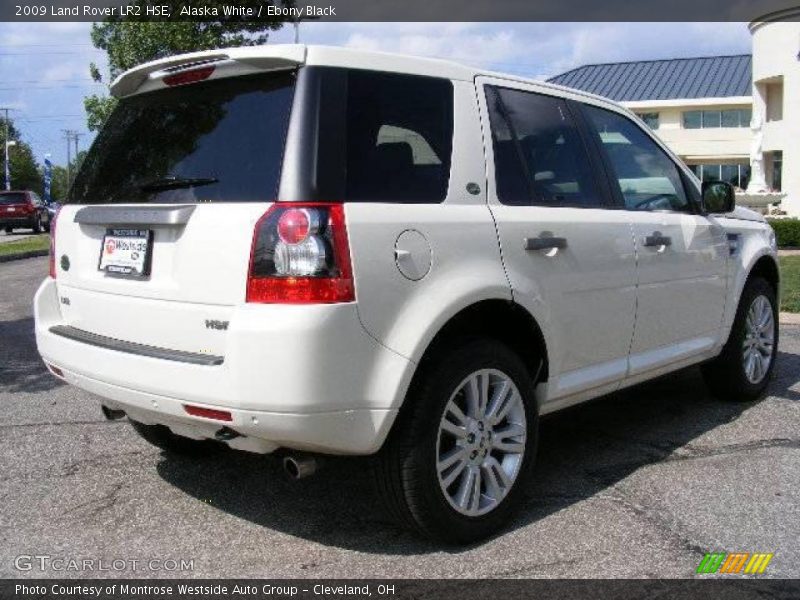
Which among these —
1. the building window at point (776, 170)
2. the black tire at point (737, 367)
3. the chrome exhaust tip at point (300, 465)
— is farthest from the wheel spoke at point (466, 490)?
the building window at point (776, 170)

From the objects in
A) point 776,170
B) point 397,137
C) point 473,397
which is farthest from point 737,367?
point 776,170

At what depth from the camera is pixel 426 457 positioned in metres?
3.16

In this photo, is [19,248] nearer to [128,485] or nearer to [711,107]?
[128,485]

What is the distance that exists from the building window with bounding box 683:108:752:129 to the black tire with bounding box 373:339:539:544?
6325 centimetres

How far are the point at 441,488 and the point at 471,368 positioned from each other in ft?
1.56

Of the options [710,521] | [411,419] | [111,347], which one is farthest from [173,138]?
[710,521]

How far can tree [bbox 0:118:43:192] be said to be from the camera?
3802 inches

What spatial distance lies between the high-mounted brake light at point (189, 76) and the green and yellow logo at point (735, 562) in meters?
2.70

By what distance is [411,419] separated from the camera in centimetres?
314

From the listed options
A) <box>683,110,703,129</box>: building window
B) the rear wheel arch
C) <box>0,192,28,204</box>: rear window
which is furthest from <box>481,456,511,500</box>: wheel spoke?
<box>683,110,703,129</box>: building window

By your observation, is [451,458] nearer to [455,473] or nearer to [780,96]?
[455,473]

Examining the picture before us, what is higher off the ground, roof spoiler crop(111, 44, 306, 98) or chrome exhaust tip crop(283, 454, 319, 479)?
roof spoiler crop(111, 44, 306, 98)

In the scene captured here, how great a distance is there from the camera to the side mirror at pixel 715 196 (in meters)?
4.98

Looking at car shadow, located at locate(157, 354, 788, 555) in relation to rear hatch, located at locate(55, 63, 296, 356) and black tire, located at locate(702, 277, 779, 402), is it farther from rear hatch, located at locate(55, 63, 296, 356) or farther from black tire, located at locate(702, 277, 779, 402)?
rear hatch, located at locate(55, 63, 296, 356)
